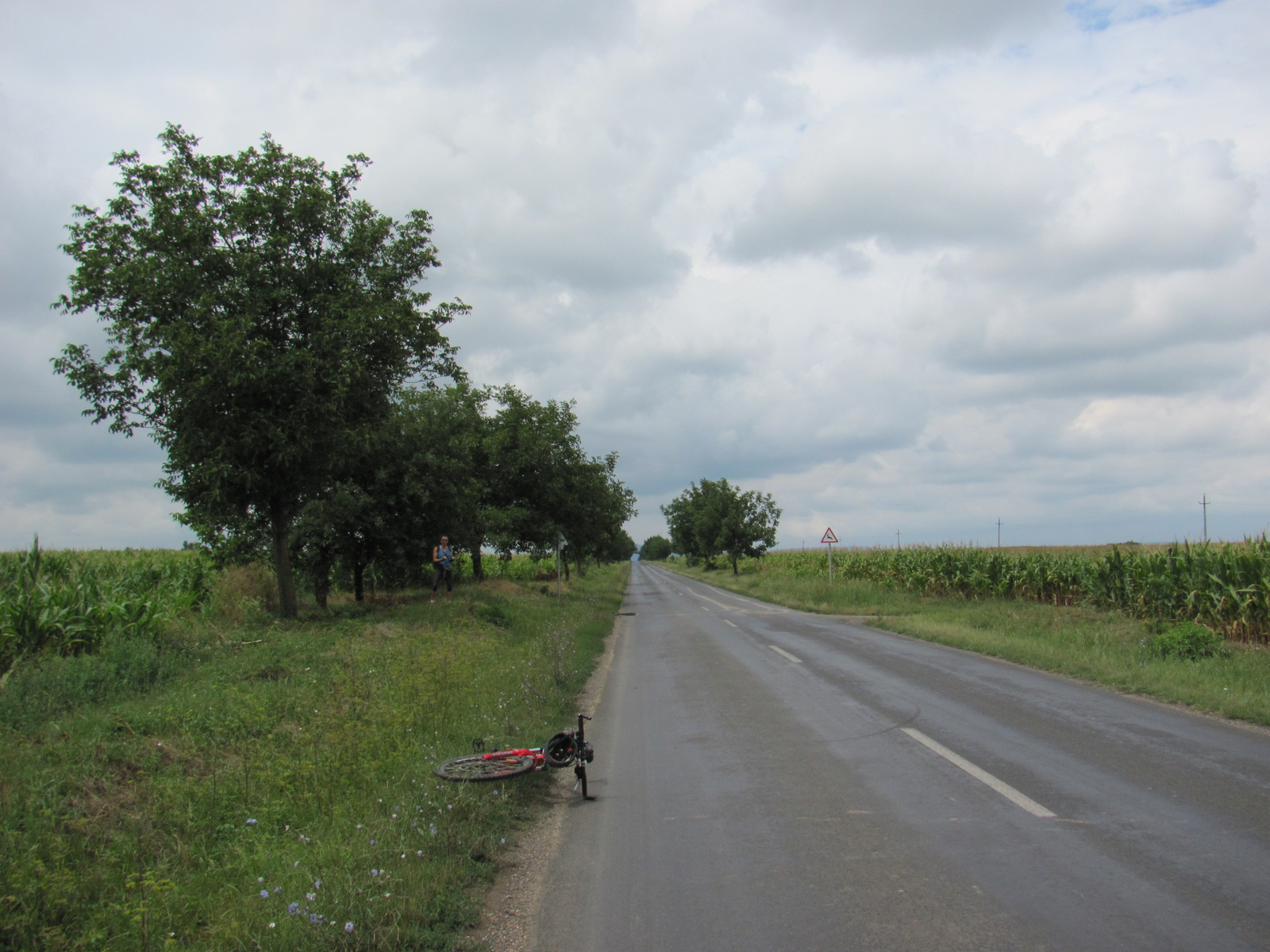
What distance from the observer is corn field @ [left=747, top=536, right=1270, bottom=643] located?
682 inches

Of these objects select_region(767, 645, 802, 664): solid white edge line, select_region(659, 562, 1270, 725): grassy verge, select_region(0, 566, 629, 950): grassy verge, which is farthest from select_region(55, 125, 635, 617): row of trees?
select_region(659, 562, 1270, 725): grassy verge

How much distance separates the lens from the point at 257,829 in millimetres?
6074

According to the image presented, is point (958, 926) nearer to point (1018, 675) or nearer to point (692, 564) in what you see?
point (1018, 675)

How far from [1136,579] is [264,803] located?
21.6 m

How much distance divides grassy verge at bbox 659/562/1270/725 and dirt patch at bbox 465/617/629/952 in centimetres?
760

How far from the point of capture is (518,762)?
6691 millimetres

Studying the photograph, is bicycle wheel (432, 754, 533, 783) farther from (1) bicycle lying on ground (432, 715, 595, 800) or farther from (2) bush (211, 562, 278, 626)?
(2) bush (211, 562, 278, 626)

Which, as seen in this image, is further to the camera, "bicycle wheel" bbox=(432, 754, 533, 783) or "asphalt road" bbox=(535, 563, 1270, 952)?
"bicycle wheel" bbox=(432, 754, 533, 783)

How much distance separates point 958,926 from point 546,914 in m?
2.17

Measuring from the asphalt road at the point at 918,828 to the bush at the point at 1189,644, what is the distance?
4.52m

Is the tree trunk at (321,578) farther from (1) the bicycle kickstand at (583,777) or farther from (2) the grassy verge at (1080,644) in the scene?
(1) the bicycle kickstand at (583,777)

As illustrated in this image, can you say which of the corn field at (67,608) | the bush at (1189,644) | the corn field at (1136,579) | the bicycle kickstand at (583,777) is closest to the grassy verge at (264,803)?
the bicycle kickstand at (583,777)

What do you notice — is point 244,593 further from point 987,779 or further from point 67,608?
point 987,779

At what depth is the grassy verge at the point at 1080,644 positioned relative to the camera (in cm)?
1048
